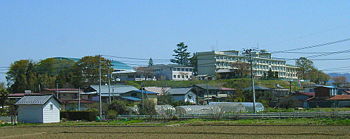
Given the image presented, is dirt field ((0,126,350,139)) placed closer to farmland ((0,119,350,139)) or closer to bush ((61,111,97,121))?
farmland ((0,119,350,139))

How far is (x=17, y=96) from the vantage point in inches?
2495

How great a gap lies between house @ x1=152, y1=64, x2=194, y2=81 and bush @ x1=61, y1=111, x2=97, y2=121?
153ft

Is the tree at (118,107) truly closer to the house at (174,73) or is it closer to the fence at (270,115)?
the fence at (270,115)

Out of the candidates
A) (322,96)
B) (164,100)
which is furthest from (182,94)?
(322,96)

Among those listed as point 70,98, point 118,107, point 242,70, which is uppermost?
point 242,70

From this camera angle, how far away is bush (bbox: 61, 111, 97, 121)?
44.2 metres

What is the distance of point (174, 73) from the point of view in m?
95.4

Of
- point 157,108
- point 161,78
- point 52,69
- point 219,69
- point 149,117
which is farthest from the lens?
point 219,69

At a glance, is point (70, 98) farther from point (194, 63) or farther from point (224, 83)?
point (194, 63)

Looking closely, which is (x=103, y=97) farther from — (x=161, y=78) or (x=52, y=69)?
(x=161, y=78)

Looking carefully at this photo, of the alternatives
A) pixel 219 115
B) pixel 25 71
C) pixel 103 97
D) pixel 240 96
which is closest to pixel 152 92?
pixel 103 97

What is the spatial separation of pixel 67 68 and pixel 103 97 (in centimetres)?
1624

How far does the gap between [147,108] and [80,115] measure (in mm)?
7091

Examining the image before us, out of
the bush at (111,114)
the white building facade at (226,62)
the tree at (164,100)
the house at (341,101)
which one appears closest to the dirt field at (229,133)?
the bush at (111,114)
